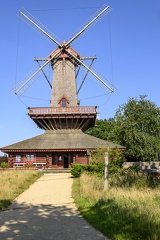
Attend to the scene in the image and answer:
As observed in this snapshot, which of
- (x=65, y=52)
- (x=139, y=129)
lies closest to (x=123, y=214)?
(x=65, y=52)

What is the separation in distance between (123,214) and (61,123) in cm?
3182

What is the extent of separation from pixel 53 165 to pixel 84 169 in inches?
504

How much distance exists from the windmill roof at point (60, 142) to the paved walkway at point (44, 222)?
2259cm

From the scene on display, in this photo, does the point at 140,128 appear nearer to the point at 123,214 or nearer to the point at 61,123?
the point at 61,123

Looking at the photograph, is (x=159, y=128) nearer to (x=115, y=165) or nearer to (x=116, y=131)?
(x=116, y=131)

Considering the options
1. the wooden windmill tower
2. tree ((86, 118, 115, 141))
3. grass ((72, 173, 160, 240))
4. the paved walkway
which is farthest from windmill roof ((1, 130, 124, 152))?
tree ((86, 118, 115, 141))

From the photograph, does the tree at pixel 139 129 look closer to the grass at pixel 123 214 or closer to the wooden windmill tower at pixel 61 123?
the wooden windmill tower at pixel 61 123

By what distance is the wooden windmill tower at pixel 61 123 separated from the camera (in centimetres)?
3719

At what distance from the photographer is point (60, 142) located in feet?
125

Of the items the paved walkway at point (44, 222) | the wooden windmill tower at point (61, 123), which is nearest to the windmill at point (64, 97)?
the wooden windmill tower at point (61, 123)

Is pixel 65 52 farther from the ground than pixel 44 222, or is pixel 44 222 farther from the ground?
pixel 65 52

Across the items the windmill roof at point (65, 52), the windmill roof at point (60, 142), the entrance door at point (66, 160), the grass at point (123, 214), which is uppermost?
the windmill roof at point (65, 52)

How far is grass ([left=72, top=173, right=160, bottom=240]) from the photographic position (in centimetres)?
753

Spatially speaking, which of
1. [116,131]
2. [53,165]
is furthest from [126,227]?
[116,131]
